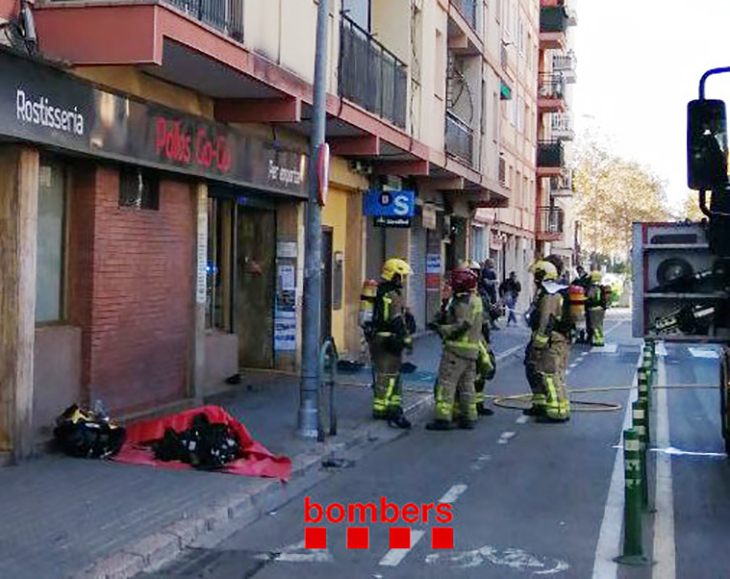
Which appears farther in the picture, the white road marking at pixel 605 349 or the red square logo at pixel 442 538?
the white road marking at pixel 605 349

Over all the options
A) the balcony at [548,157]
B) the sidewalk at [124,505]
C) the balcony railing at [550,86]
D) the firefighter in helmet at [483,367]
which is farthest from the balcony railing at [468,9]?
the balcony railing at [550,86]

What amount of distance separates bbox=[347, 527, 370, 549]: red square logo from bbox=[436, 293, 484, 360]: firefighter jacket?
4565 mm

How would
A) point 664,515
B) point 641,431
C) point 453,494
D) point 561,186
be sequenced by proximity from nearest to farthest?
point 641,431
point 664,515
point 453,494
point 561,186

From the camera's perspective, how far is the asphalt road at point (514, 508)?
6.14 meters

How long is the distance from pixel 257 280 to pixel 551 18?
38.3 meters

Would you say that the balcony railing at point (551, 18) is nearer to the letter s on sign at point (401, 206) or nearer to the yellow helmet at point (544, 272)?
the letter s on sign at point (401, 206)

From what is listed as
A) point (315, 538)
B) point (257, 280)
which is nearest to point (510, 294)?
point (257, 280)

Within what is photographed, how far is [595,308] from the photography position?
24203 millimetres

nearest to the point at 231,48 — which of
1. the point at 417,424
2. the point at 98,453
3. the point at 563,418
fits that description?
the point at 98,453

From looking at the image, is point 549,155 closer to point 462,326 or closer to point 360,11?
point 360,11

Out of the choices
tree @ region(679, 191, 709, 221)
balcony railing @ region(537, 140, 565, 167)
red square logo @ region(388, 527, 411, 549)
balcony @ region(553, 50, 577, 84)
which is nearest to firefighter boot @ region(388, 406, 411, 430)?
tree @ region(679, 191, 709, 221)

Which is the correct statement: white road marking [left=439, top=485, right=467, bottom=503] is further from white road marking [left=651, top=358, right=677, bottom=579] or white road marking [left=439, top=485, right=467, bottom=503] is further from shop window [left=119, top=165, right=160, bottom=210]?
shop window [left=119, top=165, right=160, bottom=210]

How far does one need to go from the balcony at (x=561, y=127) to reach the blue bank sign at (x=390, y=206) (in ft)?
130

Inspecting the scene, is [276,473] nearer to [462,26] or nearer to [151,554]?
[151,554]
